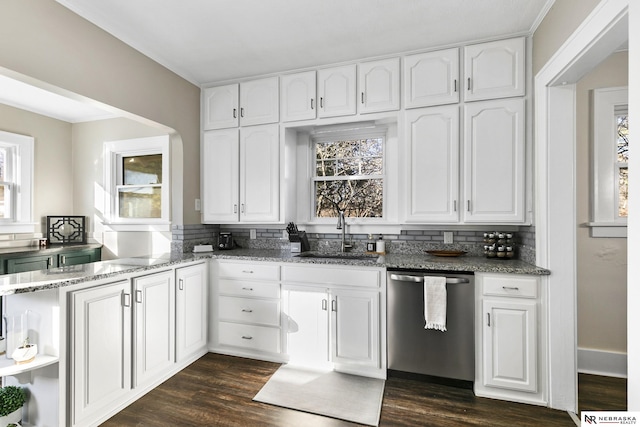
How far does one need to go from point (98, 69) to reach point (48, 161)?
2.46 metres

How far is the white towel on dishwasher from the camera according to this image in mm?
2324

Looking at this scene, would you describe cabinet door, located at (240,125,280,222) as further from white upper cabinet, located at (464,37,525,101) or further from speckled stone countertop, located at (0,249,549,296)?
white upper cabinet, located at (464,37,525,101)

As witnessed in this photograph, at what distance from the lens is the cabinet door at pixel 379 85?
9.20ft

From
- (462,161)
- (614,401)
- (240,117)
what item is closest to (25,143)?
(240,117)

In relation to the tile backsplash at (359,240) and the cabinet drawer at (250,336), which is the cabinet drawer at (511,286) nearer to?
the tile backsplash at (359,240)

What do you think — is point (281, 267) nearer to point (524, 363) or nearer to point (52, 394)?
point (52, 394)

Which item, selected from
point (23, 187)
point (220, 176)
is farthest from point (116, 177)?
point (220, 176)

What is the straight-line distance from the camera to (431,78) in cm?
270

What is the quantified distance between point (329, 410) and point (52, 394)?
5.35ft

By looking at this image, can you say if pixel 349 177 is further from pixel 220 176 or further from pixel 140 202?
pixel 140 202

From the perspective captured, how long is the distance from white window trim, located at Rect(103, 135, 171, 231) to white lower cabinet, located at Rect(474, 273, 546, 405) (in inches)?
127

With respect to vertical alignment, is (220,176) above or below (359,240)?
above

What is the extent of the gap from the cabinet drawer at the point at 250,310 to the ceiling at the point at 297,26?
2.21m

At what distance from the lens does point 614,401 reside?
2.20 m
